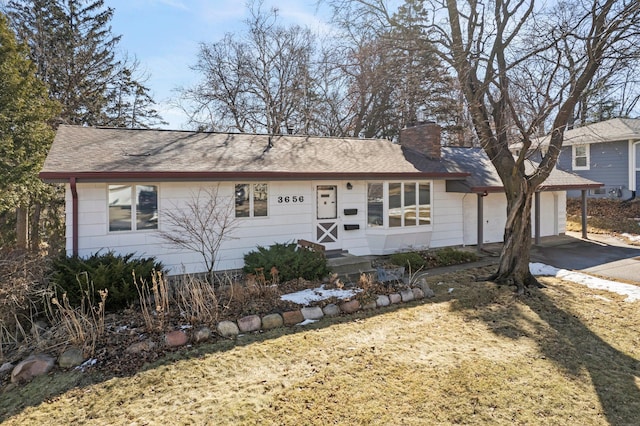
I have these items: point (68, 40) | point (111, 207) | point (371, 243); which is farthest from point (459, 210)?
point (68, 40)

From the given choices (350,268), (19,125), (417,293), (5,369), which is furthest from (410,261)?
(19,125)

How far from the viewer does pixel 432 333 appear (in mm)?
5973

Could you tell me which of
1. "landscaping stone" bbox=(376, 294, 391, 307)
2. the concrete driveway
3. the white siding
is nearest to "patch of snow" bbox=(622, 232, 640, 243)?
the concrete driveway

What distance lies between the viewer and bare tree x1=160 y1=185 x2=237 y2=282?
9049 mm

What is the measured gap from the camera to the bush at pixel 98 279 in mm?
6738

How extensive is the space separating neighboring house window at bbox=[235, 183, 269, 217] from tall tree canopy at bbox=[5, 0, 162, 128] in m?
11.1

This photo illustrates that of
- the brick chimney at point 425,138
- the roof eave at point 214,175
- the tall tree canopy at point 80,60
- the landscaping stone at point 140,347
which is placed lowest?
the landscaping stone at point 140,347

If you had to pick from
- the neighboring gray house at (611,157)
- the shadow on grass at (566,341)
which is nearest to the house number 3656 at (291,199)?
the shadow on grass at (566,341)

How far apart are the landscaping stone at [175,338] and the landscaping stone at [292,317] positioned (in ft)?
5.12

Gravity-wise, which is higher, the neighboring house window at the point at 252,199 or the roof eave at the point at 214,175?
the roof eave at the point at 214,175

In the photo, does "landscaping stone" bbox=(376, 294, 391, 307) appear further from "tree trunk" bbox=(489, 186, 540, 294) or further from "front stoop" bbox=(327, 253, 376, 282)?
"tree trunk" bbox=(489, 186, 540, 294)

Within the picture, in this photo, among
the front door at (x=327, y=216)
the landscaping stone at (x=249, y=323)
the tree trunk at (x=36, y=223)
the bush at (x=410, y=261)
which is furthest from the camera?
the tree trunk at (x=36, y=223)

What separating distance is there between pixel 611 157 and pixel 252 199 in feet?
67.8

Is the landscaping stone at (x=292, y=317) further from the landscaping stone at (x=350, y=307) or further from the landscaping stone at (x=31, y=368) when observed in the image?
the landscaping stone at (x=31, y=368)
